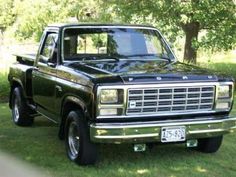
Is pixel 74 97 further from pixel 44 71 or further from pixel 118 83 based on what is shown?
pixel 44 71

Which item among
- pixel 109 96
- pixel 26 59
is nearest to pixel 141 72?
pixel 109 96

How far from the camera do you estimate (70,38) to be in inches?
281

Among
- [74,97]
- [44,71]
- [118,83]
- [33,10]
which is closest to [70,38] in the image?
[44,71]

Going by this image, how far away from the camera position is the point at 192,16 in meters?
14.4

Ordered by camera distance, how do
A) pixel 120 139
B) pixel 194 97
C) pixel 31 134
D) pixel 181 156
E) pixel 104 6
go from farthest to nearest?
pixel 104 6
pixel 31 134
pixel 181 156
pixel 194 97
pixel 120 139

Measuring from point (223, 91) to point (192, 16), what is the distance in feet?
27.5

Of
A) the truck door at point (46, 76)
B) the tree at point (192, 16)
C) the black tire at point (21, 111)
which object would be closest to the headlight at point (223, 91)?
the truck door at point (46, 76)

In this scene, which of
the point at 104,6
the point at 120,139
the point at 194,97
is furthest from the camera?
the point at 104,6

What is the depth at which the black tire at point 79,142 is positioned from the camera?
5883mm

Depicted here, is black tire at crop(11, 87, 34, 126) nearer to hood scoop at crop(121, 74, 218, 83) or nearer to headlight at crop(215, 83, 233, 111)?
hood scoop at crop(121, 74, 218, 83)

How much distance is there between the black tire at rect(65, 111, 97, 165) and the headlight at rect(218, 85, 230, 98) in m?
1.69

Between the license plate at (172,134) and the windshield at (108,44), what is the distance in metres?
1.57

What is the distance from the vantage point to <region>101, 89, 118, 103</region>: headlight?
558 cm

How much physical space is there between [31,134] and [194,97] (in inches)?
124
